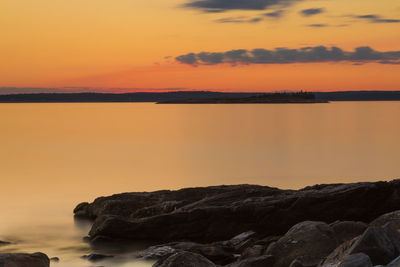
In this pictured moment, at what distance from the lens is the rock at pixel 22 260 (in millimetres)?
11344

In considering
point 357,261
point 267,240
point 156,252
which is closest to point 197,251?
point 156,252

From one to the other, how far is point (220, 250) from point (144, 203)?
Answer: 18.6ft

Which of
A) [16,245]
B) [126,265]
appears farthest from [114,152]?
[126,265]

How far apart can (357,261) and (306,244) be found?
8.25 ft

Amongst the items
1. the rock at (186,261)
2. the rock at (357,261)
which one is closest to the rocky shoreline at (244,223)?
A: the rock at (186,261)

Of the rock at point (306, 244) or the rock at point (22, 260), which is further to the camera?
the rock at point (306, 244)

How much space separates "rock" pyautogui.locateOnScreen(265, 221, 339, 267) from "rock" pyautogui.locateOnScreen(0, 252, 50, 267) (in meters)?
4.56

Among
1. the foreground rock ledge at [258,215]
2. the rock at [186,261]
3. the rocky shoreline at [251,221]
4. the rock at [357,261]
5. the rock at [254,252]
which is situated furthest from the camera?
the foreground rock ledge at [258,215]

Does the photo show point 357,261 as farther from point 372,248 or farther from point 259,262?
point 259,262

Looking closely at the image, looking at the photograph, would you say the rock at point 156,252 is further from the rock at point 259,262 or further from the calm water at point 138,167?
the rock at point 259,262

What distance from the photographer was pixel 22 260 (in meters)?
11.6

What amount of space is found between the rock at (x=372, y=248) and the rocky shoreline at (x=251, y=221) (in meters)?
0.51

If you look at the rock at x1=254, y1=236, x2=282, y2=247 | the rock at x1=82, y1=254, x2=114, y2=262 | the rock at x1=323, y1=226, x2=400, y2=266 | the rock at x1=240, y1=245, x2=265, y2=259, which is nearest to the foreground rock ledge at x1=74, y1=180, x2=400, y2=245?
the rock at x1=254, y1=236, x2=282, y2=247

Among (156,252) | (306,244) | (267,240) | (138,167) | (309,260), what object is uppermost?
(306,244)
